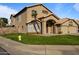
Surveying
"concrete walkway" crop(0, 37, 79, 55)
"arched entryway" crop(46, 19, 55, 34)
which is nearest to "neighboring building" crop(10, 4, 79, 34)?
"arched entryway" crop(46, 19, 55, 34)

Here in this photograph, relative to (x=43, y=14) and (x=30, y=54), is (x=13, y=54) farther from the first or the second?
(x=43, y=14)

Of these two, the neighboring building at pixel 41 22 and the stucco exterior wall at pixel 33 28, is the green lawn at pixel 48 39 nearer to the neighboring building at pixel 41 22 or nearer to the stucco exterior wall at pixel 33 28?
the neighboring building at pixel 41 22

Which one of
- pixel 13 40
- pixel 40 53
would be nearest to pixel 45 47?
pixel 40 53

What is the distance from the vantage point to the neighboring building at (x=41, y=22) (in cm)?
1471

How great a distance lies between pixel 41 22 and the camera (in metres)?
15.1

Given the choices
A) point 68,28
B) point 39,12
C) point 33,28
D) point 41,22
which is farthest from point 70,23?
point 33,28

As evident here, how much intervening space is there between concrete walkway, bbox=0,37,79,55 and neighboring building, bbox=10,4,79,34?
985 millimetres

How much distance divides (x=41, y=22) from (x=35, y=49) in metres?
2.30

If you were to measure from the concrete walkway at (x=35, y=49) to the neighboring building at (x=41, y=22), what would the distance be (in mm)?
985

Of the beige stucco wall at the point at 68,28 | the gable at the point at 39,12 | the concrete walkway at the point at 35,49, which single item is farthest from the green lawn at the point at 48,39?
the gable at the point at 39,12

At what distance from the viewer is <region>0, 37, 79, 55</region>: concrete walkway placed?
12878mm

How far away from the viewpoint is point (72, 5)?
46.1 feet

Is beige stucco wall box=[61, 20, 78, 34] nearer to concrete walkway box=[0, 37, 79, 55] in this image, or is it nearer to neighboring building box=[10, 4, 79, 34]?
neighboring building box=[10, 4, 79, 34]

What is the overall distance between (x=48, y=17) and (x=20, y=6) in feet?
6.21
